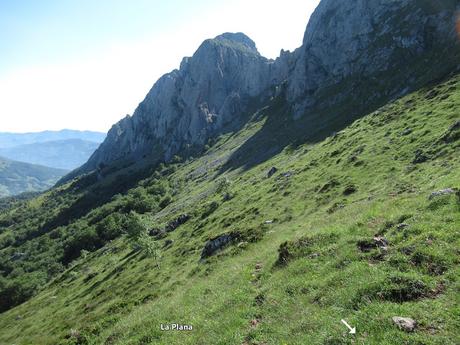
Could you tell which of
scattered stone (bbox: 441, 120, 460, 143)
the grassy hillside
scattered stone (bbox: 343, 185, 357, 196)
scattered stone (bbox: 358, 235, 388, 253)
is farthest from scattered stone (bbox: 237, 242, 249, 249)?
scattered stone (bbox: 441, 120, 460, 143)

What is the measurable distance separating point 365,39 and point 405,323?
158m

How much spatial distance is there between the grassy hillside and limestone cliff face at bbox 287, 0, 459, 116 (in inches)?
1736

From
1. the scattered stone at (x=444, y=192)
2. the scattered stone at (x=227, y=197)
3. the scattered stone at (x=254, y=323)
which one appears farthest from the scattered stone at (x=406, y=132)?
the scattered stone at (x=254, y=323)

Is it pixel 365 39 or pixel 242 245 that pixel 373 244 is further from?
pixel 365 39

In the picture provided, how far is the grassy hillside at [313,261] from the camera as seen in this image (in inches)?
597

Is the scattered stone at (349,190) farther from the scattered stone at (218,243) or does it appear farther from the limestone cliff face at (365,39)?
the limestone cliff face at (365,39)

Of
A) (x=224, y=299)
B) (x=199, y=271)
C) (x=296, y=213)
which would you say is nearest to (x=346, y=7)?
(x=296, y=213)

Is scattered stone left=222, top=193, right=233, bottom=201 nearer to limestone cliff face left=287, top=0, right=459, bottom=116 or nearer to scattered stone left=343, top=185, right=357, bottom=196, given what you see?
scattered stone left=343, top=185, right=357, bottom=196

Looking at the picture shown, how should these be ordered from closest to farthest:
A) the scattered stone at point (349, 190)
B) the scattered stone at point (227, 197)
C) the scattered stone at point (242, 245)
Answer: the scattered stone at point (242, 245)
the scattered stone at point (349, 190)
the scattered stone at point (227, 197)

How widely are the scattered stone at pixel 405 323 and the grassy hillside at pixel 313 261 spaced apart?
25cm

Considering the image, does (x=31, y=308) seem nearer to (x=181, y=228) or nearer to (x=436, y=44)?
(x=181, y=228)

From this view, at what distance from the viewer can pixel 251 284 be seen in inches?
Answer: 934

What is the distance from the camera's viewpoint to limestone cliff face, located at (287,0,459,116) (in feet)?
377

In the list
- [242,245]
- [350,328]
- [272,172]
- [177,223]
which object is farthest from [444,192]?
[177,223]
